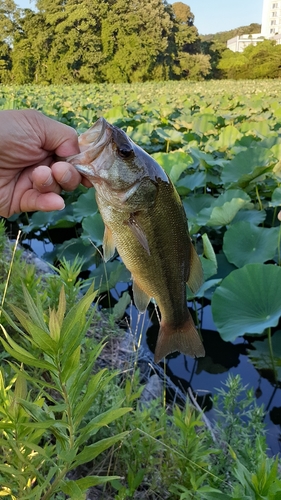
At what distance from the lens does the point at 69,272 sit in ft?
6.34

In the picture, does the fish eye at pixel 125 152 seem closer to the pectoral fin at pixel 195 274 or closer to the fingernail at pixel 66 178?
the fingernail at pixel 66 178

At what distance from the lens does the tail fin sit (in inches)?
63.2

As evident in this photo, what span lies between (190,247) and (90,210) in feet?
9.45

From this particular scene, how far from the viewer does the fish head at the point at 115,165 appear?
1183mm

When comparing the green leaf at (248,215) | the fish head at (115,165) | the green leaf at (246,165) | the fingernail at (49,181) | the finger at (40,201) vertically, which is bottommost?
the green leaf at (248,215)

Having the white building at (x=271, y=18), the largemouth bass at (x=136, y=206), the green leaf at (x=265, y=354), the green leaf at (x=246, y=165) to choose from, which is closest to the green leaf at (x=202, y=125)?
the green leaf at (x=246, y=165)

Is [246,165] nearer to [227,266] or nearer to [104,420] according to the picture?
[227,266]

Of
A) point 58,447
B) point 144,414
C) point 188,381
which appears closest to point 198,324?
point 188,381

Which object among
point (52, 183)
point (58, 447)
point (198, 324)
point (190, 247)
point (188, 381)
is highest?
point (52, 183)

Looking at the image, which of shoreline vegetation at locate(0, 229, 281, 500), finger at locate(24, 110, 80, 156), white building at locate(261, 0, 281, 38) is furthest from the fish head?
white building at locate(261, 0, 281, 38)

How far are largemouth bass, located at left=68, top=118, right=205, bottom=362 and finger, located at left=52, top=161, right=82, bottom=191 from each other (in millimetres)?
79

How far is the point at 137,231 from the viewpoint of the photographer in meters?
1.23

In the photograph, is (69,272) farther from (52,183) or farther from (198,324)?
(198,324)

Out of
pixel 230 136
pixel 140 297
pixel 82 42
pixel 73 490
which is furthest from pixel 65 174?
A: pixel 82 42
